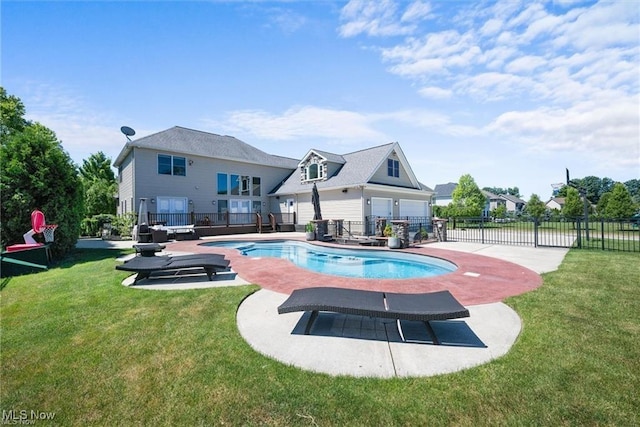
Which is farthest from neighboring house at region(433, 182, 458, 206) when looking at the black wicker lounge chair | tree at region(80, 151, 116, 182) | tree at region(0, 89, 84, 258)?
tree at region(80, 151, 116, 182)

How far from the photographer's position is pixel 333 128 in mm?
19797

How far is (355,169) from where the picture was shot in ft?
71.4

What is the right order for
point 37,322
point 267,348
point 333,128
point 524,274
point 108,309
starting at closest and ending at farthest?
point 267,348
point 37,322
point 108,309
point 524,274
point 333,128

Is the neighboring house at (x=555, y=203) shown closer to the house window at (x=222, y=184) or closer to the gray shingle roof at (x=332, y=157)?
the gray shingle roof at (x=332, y=157)

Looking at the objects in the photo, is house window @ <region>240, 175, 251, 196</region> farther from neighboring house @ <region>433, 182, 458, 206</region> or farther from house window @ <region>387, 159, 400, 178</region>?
neighboring house @ <region>433, 182, 458, 206</region>

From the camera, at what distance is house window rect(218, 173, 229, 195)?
2353cm

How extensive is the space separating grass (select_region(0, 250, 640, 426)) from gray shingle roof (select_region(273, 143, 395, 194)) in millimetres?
15640

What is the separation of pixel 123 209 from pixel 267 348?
2474cm

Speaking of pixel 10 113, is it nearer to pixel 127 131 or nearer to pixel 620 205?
pixel 127 131

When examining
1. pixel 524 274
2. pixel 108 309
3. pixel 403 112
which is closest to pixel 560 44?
pixel 403 112

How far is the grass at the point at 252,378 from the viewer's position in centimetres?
258

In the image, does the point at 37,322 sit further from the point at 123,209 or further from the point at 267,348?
the point at 123,209

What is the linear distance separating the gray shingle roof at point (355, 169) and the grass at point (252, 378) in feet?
51.3

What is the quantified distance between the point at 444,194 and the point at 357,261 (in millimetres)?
47016
